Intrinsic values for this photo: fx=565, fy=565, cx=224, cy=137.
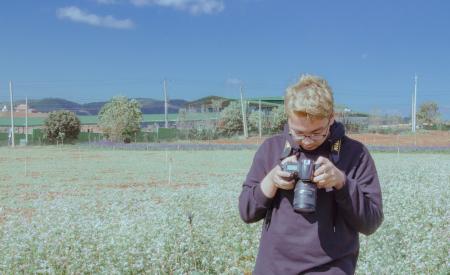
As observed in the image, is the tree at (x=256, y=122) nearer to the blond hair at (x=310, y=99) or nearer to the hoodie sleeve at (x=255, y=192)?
the hoodie sleeve at (x=255, y=192)

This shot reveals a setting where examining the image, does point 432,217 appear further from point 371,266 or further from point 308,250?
point 308,250

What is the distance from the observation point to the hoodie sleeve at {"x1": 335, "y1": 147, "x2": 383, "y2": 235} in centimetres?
259

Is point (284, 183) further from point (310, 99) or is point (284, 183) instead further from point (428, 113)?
point (428, 113)

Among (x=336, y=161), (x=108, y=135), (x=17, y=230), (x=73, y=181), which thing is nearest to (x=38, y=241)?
(x=17, y=230)

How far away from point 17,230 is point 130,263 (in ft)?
9.66

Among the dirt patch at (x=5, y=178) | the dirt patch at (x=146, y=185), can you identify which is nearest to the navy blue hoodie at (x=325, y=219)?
the dirt patch at (x=146, y=185)

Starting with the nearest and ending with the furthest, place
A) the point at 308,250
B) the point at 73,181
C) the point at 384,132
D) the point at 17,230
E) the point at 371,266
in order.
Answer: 1. the point at 308,250
2. the point at 371,266
3. the point at 17,230
4. the point at 73,181
5. the point at 384,132

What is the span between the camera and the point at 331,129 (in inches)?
107

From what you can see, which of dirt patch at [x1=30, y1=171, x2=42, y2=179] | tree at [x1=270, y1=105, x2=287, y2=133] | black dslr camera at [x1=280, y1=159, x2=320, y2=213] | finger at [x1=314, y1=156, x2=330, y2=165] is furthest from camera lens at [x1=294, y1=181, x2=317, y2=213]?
tree at [x1=270, y1=105, x2=287, y2=133]

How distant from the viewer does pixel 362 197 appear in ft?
8.66

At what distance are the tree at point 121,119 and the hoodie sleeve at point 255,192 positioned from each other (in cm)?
6292

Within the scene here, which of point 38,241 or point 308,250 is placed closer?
point 308,250

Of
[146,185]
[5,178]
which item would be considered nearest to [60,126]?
[5,178]

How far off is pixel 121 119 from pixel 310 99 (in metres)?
63.5
